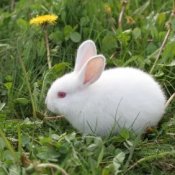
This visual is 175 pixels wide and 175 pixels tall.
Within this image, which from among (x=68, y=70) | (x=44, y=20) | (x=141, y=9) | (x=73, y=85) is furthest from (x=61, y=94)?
(x=141, y=9)

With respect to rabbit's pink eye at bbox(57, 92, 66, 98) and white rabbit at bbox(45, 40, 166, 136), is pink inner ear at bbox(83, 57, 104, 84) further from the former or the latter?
rabbit's pink eye at bbox(57, 92, 66, 98)

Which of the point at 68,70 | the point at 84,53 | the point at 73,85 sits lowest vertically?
the point at 68,70

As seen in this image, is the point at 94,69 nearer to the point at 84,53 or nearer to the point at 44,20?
the point at 84,53

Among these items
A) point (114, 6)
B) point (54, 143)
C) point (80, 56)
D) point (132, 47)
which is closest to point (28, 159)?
point (54, 143)

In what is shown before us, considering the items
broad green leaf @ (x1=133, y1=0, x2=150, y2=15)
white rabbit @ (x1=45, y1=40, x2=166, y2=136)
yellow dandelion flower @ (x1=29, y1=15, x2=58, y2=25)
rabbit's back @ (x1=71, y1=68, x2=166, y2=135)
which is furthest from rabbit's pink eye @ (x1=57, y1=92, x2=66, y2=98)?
broad green leaf @ (x1=133, y1=0, x2=150, y2=15)

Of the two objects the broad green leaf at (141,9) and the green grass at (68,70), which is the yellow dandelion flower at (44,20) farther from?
the broad green leaf at (141,9)
